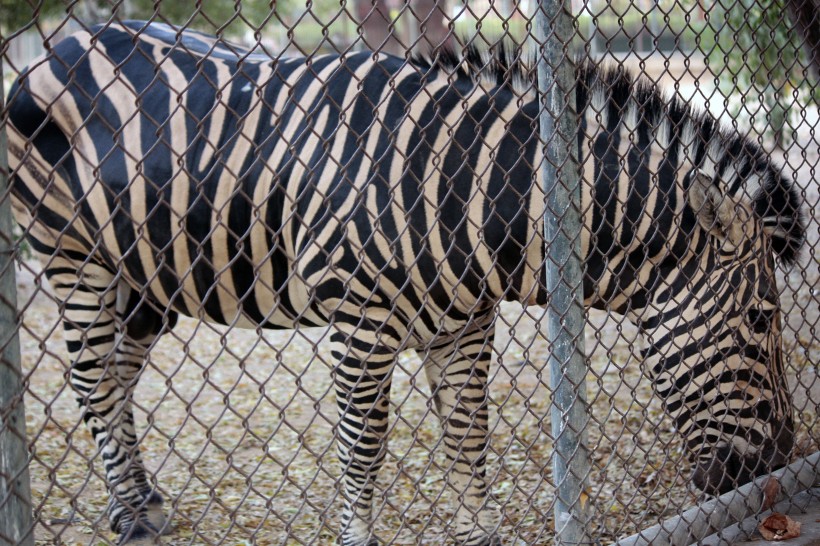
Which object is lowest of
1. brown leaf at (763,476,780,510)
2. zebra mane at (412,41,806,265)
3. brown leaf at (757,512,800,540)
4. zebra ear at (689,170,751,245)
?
brown leaf at (757,512,800,540)

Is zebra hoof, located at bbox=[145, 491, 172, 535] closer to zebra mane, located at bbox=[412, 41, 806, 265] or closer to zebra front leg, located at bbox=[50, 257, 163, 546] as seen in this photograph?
zebra front leg, located at bbox=[50, 257, 163, 546]

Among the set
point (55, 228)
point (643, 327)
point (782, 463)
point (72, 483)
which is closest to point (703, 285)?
point (643, 327)

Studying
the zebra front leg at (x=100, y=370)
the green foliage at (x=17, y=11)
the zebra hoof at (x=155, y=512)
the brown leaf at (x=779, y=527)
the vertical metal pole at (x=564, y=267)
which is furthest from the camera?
the green foliage at (x=17, y=11)

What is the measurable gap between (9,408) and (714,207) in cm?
241

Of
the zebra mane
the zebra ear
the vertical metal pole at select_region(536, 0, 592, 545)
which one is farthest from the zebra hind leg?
the zebra ear

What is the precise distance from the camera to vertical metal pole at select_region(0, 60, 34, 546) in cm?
166

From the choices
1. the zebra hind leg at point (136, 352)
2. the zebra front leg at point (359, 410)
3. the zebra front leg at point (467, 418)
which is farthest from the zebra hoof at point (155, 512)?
the zebra front leg at point (467, 418)

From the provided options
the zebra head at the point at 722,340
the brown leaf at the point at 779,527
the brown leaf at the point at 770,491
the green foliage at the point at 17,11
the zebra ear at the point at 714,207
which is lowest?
the brown leaf at the point at 779,527

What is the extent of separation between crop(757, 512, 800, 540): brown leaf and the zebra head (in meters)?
0.16

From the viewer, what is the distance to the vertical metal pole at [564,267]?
2410mm

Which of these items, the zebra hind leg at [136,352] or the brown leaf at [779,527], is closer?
the brown leaf at [779,527]

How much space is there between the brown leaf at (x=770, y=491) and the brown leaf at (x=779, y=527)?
44mm

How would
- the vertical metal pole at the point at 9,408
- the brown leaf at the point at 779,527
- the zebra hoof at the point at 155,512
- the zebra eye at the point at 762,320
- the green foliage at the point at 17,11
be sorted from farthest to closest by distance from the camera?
1. the green foliage at the point at 17,11
2. the zebra hoof at the point at 155,512
3. the zebra eye at the point at 762,320
4. the brown leaf at the point at 779,527
5. the vertical metal pole at the point at 9,408

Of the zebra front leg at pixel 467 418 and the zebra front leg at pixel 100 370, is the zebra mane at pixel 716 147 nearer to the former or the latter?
the zebra front leg at pixel 467 418
